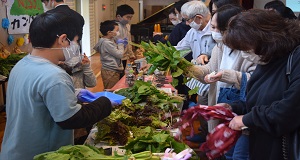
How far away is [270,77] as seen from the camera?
164cm

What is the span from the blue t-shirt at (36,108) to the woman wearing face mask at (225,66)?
108 centimetres

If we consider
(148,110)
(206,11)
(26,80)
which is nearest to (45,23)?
(26,80)

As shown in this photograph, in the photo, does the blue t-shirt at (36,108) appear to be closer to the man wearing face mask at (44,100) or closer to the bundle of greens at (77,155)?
the man wearing face mask at (44,100)

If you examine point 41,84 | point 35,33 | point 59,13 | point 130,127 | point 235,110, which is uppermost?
point 59,13

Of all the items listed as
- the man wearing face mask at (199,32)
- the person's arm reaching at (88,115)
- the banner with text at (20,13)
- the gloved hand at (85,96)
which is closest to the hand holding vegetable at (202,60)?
the man wearing face mask at (199,32)

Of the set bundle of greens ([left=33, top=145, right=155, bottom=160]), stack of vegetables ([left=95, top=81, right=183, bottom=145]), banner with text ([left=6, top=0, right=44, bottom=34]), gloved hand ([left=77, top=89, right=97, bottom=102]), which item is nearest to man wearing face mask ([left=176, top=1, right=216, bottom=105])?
stack of vegetables ([left=95, top=81, right=183, bottom=145])

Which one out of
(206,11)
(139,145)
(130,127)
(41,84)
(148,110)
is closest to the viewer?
(41,84)

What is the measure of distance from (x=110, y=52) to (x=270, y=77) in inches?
124

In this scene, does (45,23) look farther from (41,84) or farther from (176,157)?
(176,157)

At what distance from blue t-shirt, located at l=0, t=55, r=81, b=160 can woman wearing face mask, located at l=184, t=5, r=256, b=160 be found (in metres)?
1.08

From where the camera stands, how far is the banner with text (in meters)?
5.30

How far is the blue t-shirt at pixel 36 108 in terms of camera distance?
1.55 meters

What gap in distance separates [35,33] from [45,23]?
0.24 ft

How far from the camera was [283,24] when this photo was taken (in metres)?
1.61
